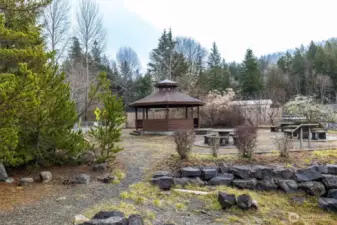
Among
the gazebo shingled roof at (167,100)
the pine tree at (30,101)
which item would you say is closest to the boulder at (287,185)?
the pine tree at (30,101)

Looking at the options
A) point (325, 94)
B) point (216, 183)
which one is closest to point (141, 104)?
point (216, 183)

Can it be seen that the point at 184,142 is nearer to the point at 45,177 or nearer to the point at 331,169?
the point at 45,177

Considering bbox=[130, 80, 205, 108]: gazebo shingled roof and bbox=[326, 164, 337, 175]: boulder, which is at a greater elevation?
bbox=[130, 80, 205, 108]: gazebo shingled roof

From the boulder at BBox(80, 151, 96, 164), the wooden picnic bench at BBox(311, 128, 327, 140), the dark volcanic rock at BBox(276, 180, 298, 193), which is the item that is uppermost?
the wooden picnic bench at BBox(311, 128, 327, 140)

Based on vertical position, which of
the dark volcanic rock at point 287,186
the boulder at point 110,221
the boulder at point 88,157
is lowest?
the dark volcanic rock at point 287,186

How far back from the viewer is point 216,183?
589 cm

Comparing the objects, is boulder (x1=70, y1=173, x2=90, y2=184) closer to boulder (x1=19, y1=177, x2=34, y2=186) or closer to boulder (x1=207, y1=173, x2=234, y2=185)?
boulder (x1=19, y1=177, x2=34, y2=186)

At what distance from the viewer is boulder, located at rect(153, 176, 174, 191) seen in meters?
5.47

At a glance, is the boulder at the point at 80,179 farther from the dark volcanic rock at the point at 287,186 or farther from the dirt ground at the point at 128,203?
the dark volcanic rock at the point at 287,186

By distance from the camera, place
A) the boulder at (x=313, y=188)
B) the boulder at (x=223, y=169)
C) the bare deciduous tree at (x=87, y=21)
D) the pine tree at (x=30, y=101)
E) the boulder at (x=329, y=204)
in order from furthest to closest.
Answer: the bare deciduous tree at (x=87, y=21)
the boulder at (x=223, y=169)
the boulder at (x=313, y=188)
the boulder at (x=329, y=204)
the pine tree at (x=30, y=101)

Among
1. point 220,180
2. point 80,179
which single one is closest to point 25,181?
point 80,179

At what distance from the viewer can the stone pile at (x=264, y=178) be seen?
5.90 meters

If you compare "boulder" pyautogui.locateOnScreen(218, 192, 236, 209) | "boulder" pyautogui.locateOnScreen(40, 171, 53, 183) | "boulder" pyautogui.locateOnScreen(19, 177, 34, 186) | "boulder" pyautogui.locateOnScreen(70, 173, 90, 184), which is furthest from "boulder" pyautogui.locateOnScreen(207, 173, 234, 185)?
"boulder" pyautogui.locateOnScreen(19, 177, 34, 186)

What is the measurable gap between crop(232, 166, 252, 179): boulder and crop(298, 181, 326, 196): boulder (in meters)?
1.23
